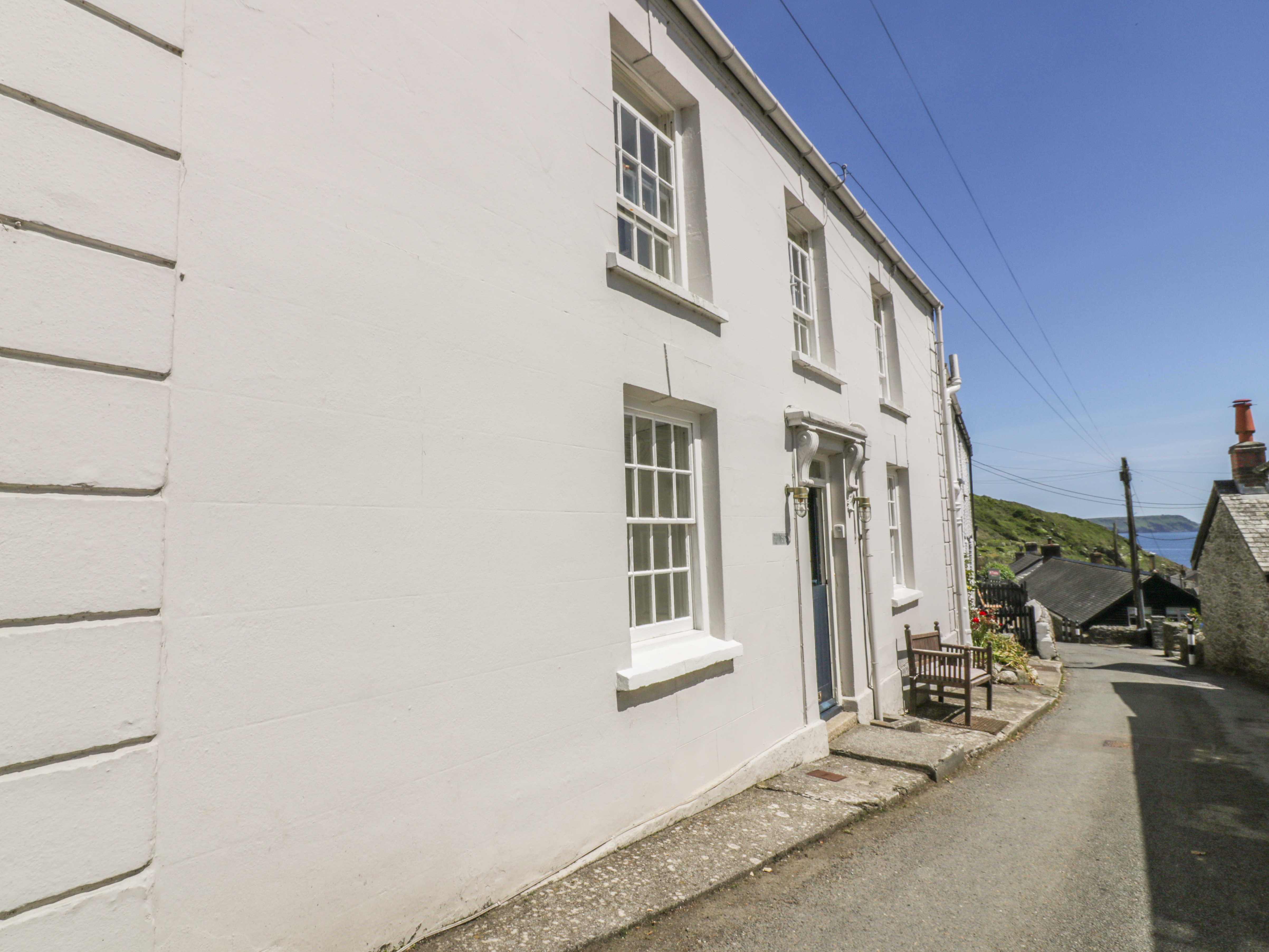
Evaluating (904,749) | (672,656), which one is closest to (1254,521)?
(904,749)

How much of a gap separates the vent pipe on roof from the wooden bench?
13.0m

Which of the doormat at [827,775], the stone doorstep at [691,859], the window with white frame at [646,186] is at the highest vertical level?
the window with white frame at [646,186]

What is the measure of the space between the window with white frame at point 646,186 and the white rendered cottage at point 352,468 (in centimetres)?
4

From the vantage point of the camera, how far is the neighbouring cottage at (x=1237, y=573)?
1518 cm

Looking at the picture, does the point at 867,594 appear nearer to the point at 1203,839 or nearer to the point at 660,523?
the point at 1203,839

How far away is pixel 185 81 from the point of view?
2887 mm

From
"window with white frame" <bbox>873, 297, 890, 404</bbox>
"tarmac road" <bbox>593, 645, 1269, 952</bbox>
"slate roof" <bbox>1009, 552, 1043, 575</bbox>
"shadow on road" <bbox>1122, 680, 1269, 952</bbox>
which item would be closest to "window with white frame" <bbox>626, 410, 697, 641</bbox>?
"tarmac road" <bbox>593, 645, 1269, 952</bbox>

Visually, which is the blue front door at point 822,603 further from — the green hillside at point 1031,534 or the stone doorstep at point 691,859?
the green hillside at point 1031,534

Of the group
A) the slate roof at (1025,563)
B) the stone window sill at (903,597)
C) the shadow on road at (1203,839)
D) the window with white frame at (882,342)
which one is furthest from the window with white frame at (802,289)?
the slate roof at (1025,563)

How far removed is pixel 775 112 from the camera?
24.6 ft

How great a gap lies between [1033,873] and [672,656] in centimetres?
274

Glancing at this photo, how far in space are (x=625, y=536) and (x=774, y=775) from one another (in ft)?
9.91

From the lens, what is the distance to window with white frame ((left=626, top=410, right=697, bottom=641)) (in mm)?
5301

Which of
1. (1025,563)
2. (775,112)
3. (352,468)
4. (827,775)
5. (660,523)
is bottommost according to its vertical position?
(827,775)
